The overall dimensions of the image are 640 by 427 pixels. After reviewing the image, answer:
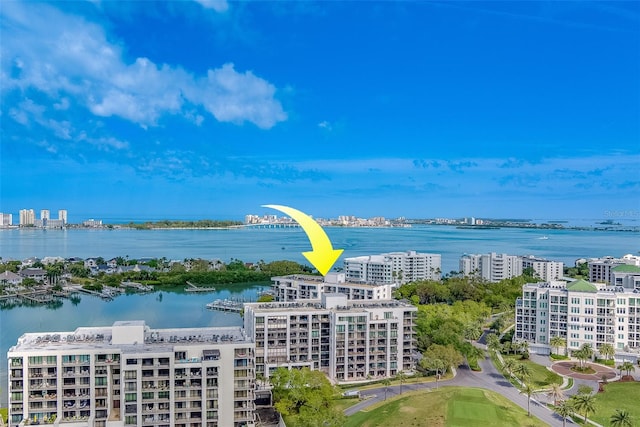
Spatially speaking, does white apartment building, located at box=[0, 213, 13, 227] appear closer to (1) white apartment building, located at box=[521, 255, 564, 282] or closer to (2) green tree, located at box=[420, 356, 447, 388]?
(1) white apartment building, located at box=[521, 255, 564, 282]

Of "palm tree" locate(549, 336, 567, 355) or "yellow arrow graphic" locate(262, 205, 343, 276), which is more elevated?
"yellow arrow graphic" locate(262, 205, 343, 276)

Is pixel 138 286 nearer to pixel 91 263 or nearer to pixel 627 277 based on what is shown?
pixel 91 263

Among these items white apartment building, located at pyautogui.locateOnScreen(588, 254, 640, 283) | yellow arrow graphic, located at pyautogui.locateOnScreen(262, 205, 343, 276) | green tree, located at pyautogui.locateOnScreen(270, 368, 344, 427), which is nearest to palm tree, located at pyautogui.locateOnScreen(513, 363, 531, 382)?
green tree, located at pyautogui.locateOnScreen(270, 368, 344, 427)

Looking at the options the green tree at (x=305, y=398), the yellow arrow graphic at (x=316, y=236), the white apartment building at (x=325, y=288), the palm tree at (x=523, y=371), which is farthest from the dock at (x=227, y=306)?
the yellow arrow graphic at (x=316, y=236)

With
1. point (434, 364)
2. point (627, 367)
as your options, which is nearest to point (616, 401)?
point (627, 367)

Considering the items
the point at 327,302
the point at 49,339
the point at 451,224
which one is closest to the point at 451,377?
the point at 327,302

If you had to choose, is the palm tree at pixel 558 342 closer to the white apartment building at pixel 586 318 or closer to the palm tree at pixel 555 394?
the white apartment building at pixel 586 318
